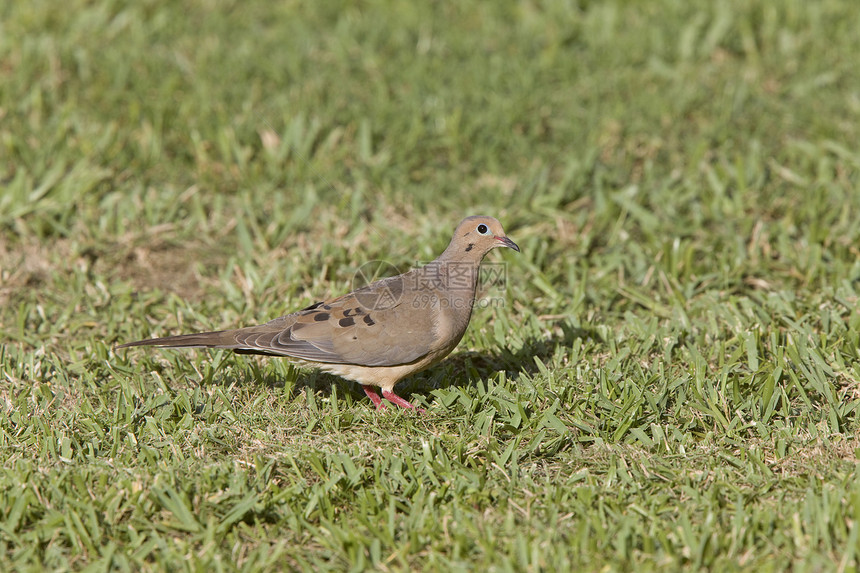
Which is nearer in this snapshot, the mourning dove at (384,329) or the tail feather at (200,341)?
the tail feather at (200,341)

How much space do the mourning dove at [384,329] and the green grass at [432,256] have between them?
0.90 ft

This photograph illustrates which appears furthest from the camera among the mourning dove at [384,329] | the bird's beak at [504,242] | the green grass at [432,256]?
the bird's beak at [504,242]

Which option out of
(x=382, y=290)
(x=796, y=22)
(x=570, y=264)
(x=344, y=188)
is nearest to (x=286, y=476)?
(x=382, y=290)

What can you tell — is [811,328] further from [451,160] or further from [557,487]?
[451,160]

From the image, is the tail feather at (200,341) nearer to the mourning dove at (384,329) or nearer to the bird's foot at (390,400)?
the mourning dove at (384,329)

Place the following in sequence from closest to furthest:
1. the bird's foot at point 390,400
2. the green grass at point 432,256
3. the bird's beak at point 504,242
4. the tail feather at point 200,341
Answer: the green grass at point 432,256 < the tail feather at point 200,341 < the bird's foot at point 390,400 < the bird's beak at point 504,242

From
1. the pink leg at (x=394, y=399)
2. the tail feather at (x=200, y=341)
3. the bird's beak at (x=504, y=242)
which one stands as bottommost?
the pink leg at (x=394, y=399)

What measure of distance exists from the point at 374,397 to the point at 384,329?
44cm

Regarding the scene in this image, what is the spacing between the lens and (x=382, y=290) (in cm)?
482

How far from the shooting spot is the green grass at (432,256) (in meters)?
3.78

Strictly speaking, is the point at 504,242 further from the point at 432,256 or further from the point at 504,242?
the point at 432,256

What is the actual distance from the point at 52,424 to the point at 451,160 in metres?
4.00

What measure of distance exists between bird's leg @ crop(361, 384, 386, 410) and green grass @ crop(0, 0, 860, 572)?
0.08m

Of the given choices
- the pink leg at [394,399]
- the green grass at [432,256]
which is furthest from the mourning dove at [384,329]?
the green grass at [432,256]
